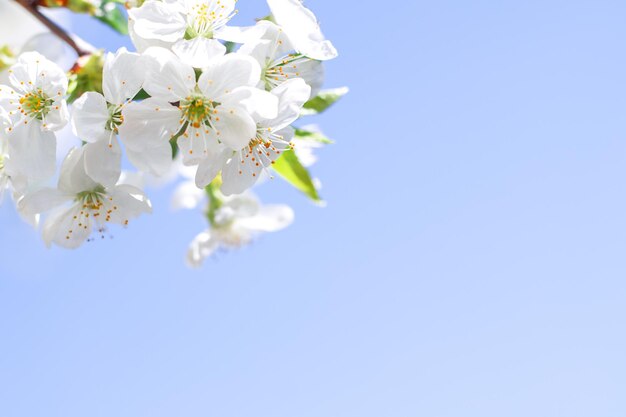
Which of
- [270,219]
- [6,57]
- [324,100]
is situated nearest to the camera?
[324,100]

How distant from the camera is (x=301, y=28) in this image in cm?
157

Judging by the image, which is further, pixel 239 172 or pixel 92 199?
pixel 92 199

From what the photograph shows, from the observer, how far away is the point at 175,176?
2838mm

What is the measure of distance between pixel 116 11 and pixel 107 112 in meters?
0.89

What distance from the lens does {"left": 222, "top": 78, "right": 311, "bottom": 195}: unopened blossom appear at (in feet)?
4.90

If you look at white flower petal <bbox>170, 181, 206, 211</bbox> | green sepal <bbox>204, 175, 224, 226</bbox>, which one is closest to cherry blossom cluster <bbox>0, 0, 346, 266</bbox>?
green sepal <bbox>204, 175, 224, 226</bbox>

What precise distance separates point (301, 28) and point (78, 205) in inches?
24.3

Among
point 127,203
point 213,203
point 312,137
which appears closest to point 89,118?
point 127,203

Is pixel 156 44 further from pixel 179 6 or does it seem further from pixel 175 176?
pixel 175 176

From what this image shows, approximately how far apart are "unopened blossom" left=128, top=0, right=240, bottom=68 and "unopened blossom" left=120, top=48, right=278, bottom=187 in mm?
28

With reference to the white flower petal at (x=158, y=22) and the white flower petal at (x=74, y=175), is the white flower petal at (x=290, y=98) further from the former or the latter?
the white flower petal at (x=74, y=175)

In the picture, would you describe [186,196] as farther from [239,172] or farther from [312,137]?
[239,172]

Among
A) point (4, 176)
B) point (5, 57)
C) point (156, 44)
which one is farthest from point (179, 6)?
point (5, 57)

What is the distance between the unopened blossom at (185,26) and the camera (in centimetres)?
144
